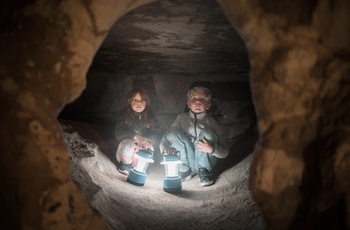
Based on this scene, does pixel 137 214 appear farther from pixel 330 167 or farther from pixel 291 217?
pixel 330 167

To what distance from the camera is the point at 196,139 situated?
4.50m

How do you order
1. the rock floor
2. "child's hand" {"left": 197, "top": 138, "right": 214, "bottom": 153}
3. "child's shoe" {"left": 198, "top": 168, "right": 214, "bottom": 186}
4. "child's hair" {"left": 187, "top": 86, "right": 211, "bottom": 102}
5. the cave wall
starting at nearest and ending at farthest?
the cave wall
the rock floor
"child's hand" {"left": 197, "top": 138, "right": 214, "bottom": 153}
"child's shoe" {"left": 198, "top": 168, "right": 214, "bottom": 186}
"child's hair" {"left": 187, "top": 86, "right": 211, "bottom": 102}

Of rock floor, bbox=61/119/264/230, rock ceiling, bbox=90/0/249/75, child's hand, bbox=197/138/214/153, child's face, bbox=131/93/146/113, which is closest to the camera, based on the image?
rock ceiling, bbox=90/0/249/75

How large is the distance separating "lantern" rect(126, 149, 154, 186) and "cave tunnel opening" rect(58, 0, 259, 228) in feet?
0.39

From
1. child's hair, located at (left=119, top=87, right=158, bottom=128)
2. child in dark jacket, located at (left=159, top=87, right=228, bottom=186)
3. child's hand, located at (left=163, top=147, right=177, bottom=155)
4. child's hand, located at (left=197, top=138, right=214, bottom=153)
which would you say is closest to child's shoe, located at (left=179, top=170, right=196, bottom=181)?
child in dark jacket, located at (left=159, top=87, right=228, bottom=186)

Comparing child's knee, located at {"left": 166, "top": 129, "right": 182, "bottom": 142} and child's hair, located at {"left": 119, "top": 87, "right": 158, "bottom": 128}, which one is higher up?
child's hair, located at {"left": 119, "top": 87, "right": 158, "bottom": 128}

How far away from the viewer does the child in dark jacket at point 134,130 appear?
426 centimetres

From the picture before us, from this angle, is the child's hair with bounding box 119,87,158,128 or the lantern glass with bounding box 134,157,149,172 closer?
the lantern glass with bounding box 134,157,149,172

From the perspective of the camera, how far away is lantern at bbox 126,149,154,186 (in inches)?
155

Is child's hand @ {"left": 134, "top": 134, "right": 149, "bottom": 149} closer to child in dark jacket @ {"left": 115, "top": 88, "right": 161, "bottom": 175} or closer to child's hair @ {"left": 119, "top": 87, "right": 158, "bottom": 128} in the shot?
child in dark jacket @ {"left": 115, "top": 88, "right": 161, "bottom": 175}

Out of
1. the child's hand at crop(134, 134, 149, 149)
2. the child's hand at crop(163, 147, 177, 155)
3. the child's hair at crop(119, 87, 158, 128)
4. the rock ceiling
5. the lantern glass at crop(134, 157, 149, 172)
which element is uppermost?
the rock ceiling

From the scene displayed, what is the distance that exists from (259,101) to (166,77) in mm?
3671

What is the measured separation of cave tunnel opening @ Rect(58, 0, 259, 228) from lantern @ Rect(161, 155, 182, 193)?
0.12 m

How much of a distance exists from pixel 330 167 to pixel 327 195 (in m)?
0.19
